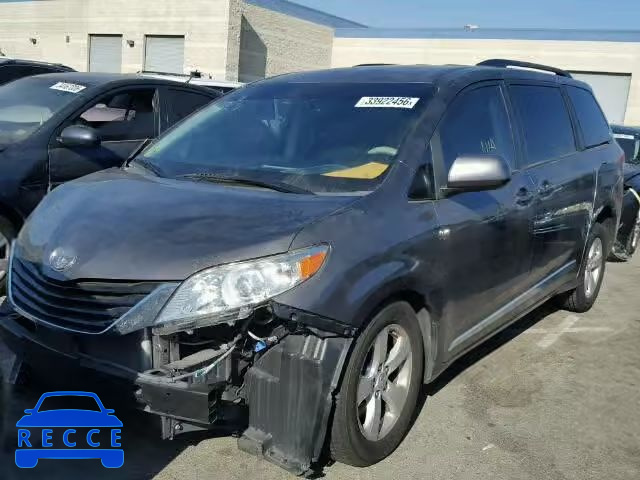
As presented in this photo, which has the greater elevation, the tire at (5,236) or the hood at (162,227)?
the hood at (162,227)

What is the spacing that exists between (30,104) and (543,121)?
163 inches

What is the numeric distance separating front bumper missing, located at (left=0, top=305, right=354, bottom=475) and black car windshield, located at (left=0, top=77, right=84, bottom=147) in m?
3.15

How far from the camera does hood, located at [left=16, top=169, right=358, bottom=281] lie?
2.64 meters

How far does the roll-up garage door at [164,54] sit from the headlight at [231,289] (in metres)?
31.7

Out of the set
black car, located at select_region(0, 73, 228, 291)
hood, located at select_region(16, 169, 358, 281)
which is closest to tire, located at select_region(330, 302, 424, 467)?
hood, located at select_region(16, 169, 358, 281)

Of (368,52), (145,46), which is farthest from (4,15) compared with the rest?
(368,52)

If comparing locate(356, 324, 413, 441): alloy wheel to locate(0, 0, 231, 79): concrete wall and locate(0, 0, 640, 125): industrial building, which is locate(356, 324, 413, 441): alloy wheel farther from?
locate(0, 0, 231, 79): concrete wall

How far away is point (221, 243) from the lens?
8.77 ft

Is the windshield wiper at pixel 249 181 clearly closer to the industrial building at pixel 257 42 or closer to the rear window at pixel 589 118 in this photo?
the rear window at pixel 589 118

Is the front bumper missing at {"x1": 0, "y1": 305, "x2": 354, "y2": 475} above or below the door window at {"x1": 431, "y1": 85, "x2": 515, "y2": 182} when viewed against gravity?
below

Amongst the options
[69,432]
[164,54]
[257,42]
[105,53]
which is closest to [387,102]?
[69,432]

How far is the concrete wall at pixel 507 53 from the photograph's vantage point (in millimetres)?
30594

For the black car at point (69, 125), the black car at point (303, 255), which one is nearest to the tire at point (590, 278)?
the black car at point (303, 255)

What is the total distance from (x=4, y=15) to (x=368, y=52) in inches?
841
